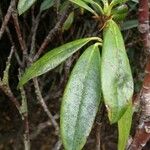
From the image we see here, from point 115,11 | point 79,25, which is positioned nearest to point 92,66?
point 115,11

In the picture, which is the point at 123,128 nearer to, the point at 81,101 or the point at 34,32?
the point at 81,101

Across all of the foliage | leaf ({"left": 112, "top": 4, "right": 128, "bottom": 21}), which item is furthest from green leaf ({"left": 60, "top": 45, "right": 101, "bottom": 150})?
leaf ({"left": 112, "top": 4, "right": 128, "bottom": 21})

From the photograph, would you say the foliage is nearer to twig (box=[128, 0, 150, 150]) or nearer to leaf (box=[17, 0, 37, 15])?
twig (box=[128, 0, 150, 150])

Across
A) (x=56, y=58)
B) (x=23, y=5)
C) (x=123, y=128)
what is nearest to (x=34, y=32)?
(x=23, y=5)

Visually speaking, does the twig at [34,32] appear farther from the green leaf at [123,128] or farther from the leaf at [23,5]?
the green leaf at [123,128]

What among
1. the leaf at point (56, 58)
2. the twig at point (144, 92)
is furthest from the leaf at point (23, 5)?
the twig at point (144, 92)
